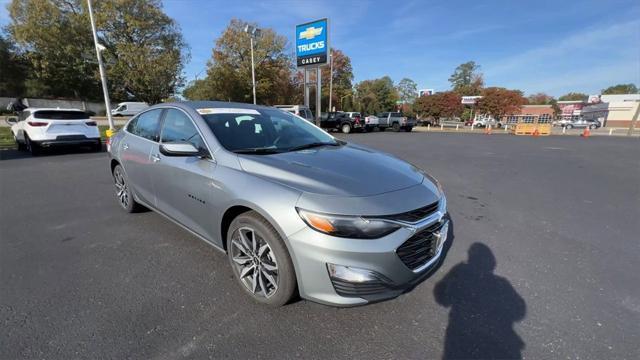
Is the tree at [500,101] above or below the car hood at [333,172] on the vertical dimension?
above

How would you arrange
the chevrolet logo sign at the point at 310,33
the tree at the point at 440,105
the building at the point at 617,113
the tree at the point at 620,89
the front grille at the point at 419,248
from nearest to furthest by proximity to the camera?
the front grille at the point at 419,248
the chevrolet logo sign at the point at 310,33
the tree at the point at 440,105
the building at the point at 617,113
the tree at the point at 620,89

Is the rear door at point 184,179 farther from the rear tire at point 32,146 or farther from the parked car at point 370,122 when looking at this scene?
the parked car at point 370,122

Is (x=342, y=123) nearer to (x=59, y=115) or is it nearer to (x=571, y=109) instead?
(x=59, y=115)

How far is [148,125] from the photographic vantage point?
3.67m

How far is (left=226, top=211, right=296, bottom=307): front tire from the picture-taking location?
209cm

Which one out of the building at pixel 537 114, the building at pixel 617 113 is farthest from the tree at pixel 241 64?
the building at pixel 617 113

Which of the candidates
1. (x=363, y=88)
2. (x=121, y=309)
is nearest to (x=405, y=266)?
(x=121, y=309)

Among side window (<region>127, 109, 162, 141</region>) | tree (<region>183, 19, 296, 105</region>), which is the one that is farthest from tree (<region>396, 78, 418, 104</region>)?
side window (<region>127, 109, 162, 141</region>)

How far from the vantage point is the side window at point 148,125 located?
3.48 metres

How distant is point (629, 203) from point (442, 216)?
5.06 meters

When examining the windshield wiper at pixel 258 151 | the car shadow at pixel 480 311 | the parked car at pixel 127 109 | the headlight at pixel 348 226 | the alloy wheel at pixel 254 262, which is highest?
the parked car at pixel 127 109

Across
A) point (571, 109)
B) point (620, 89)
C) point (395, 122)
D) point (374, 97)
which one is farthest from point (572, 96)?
point (395, 122)

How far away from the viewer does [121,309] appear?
2.30 m

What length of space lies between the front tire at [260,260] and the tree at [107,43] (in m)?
31.6
